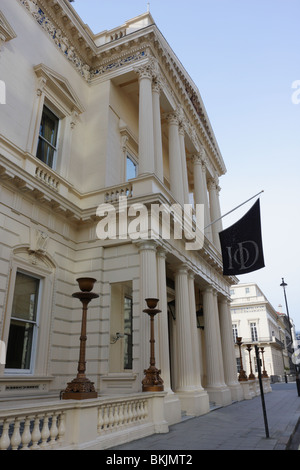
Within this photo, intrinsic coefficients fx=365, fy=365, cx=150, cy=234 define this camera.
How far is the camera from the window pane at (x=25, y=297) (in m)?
10.1

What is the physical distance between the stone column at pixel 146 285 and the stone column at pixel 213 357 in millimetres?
7352

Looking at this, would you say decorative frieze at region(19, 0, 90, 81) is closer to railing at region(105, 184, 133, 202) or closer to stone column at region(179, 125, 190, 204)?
stone column at region(179, 125, 190, 204)

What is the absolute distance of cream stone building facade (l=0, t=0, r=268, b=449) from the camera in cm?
961

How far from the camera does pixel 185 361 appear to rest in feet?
41.8

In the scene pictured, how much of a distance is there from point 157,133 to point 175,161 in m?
1.89

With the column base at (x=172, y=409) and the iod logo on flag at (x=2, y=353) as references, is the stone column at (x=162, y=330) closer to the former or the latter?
the column base at (x=172, y=409)

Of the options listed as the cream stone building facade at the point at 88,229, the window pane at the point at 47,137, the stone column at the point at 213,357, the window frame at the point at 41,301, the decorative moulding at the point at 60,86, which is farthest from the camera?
the stone column at the point at 213,357

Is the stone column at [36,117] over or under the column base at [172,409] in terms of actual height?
over

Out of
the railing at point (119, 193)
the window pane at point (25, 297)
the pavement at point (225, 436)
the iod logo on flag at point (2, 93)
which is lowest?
the pavement at point (225, 436)

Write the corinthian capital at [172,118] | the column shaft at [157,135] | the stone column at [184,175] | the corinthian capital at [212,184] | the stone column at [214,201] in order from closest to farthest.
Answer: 1. the column shaft at [157,135]
2. the stone column at [184,175]
3. the corinthian capital at [172,118]
4. the stone column at [214,201]
5. the corinthian capital at [212,184]

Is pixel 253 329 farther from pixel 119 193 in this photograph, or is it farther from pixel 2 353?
pixel 2 353

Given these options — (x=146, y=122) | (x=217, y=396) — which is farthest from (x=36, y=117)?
(x=217, y=396)

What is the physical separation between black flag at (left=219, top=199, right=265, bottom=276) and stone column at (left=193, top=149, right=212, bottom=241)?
7261mm

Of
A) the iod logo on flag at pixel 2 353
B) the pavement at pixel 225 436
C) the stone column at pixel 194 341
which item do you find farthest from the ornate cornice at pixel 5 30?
the pavement at pixel 225 436
